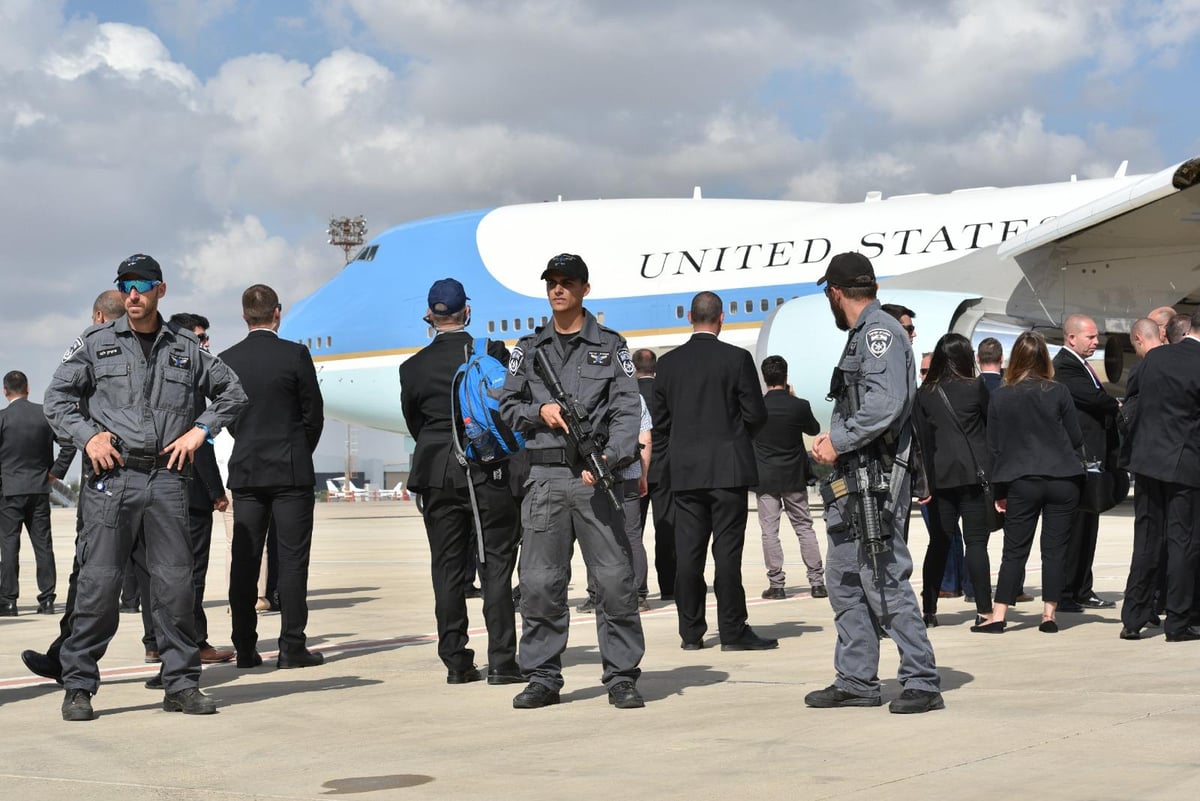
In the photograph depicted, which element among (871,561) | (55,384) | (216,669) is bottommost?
(216,669)

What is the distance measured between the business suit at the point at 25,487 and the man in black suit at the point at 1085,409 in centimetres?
655

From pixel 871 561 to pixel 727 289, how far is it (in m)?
15.7

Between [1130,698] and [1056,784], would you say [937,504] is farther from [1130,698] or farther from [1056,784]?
[1056,784]

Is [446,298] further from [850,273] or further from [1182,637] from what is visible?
[1182,637]

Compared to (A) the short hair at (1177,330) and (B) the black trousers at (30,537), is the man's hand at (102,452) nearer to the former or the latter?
(B) the black trousers at (30,537)

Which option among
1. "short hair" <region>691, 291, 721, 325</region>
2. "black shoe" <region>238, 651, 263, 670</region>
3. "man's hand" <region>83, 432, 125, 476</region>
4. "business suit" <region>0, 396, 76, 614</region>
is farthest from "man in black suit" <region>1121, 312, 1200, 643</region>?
"business suit" <region>0, 396, 76, 614</region>

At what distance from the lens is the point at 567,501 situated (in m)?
5.76

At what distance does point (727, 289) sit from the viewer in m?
21.0

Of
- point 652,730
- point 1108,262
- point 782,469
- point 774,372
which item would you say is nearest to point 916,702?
point 652,730

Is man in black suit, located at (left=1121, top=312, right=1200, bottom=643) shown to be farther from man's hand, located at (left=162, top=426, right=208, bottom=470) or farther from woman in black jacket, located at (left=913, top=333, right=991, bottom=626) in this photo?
man's hand, located at (left=162, top=426, right=208, bottom=470)

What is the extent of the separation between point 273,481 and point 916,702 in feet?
10.9

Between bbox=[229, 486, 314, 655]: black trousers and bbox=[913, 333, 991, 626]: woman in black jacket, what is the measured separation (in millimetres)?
3307

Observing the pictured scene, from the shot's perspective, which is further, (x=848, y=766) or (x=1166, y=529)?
(x=1166, y=529)

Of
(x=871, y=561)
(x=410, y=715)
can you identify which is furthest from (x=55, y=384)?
(x=871, y=561)
